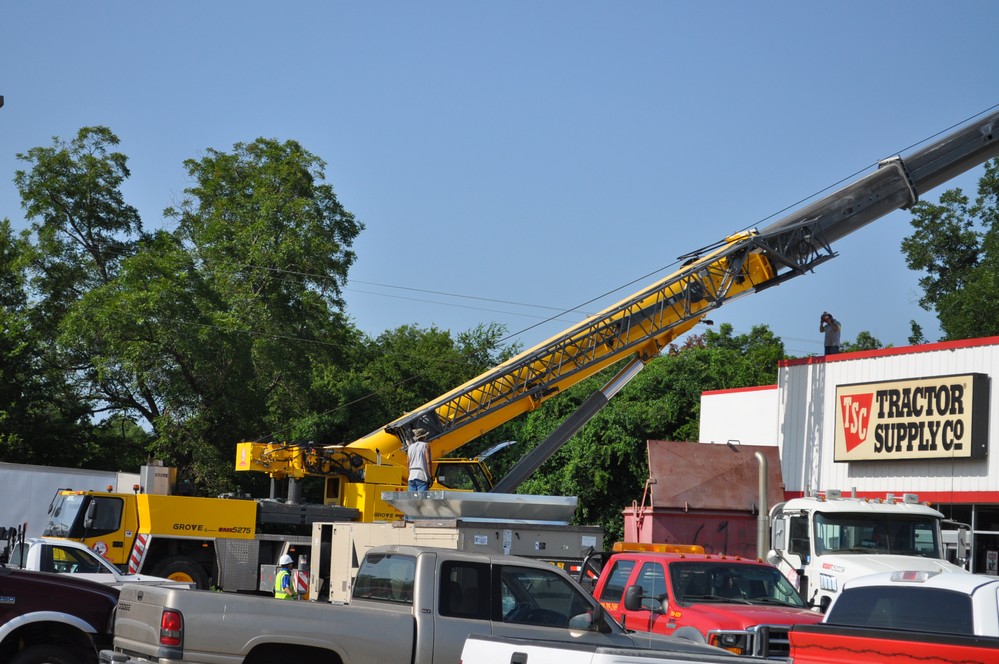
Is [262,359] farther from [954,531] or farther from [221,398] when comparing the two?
[954,531]

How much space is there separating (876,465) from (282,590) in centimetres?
1179

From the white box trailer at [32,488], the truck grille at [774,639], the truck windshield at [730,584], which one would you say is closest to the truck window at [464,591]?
the truck grille at [774,639]

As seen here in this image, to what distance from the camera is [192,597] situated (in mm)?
9047

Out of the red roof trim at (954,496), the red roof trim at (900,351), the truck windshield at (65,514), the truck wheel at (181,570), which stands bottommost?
the truck wheel at (181,570)

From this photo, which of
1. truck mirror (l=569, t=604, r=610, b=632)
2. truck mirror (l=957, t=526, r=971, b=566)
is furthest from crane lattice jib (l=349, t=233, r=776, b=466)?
truck mirror (l=569, t=604, r=610, b=632)

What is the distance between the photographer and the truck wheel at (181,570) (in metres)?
24.1

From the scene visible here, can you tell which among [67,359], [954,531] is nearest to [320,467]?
[954,531]

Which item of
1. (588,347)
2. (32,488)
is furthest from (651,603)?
(32,488)

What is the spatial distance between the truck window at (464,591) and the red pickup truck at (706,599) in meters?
2.31

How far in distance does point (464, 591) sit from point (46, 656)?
13.7 ft

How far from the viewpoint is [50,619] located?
11047 mm

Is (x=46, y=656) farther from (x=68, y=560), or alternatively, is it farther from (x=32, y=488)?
(x=32, y=488)

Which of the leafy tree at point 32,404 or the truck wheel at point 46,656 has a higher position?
the leafy tree at point 32,404

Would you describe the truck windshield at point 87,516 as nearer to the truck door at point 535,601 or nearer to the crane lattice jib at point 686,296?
the crane lattice jib at point 686,296
